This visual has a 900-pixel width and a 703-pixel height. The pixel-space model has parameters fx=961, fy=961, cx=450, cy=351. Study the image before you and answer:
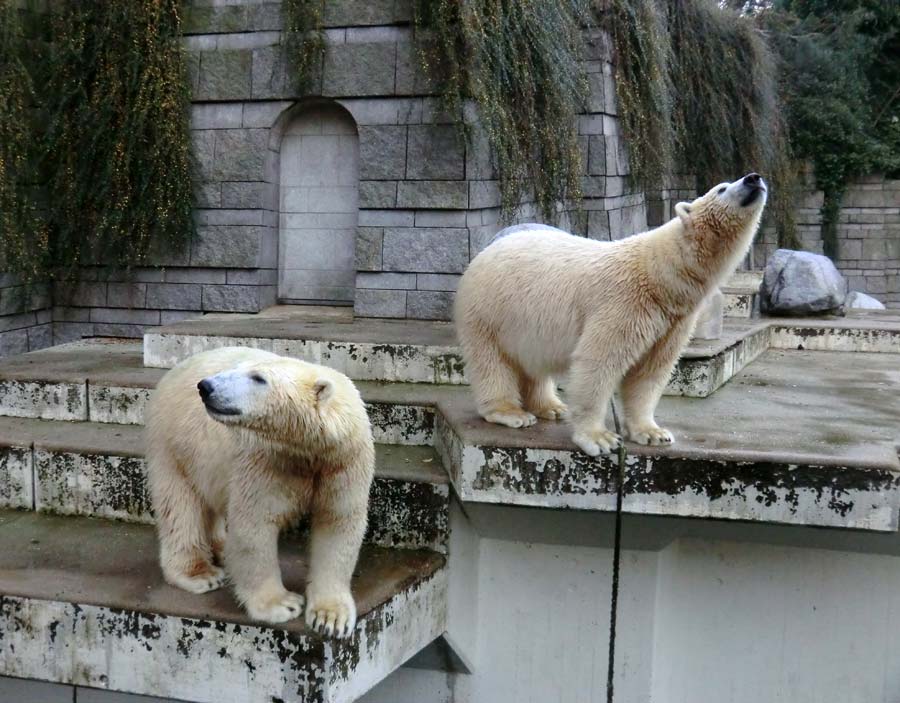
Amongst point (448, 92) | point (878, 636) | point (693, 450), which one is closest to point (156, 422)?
point (693, 450)

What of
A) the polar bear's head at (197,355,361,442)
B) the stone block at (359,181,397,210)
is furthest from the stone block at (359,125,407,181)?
the polar bear's head at (197,355,361,442)

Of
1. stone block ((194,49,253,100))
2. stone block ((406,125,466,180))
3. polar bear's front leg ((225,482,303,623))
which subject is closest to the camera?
polar bear's front leg ((225,482,303,623))

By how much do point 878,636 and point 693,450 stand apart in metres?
1.14

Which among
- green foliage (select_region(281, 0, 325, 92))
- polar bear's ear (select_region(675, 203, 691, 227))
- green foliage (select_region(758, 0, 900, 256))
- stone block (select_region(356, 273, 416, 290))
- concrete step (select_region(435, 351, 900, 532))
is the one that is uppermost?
green foliage (select_region(758, 0, 900, 256))

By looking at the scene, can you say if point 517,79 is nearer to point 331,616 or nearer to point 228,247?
point 228,247

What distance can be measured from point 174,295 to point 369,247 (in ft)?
4.86

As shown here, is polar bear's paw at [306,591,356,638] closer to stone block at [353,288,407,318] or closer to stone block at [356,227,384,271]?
stone block at [353,288,407,318]

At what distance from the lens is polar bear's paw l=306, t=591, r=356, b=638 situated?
2.79 m

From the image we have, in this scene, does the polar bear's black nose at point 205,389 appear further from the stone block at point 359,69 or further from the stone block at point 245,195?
the stone block at point 245,195

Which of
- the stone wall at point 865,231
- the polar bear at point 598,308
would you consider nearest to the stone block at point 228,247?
the polar bear at point 598,308

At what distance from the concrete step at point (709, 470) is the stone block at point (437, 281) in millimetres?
2466

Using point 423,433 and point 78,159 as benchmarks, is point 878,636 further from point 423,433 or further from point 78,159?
point 78,159

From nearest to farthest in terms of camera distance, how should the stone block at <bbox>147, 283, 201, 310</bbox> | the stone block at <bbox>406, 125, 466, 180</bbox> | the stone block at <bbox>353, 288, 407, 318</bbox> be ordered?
the stone block at <bbox>406, 125, 466, 180</bbox>
the stone block at <bbox>353, 288, 407, 318</bbox>
the stone block at <bbox>147, 283, 201, 310</bbox>

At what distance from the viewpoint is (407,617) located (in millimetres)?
3305
